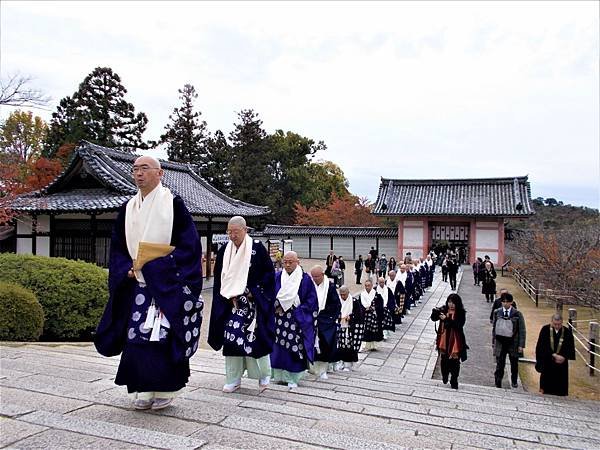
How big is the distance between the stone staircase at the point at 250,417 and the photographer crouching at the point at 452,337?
1.33 metres

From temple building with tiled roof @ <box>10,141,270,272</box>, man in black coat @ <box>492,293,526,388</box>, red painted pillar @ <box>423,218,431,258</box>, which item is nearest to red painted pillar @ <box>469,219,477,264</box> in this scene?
red painted pillar @ <box>423,218,431,258</box>

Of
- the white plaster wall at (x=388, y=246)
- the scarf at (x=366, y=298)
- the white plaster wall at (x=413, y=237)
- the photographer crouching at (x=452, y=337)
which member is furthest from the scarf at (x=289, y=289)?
the white plaster wall at (x=388, y=246)

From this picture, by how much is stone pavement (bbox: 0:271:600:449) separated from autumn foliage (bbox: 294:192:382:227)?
37.7m

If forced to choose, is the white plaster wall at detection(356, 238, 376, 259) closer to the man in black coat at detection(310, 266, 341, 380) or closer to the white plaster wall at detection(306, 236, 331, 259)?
the white plaster wall at detection(306, 236, 331, 259)

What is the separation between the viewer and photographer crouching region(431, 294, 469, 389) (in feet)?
22.4

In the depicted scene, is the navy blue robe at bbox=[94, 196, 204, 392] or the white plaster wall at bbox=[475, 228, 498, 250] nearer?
the navy blue robe at bbox=[94, 196, 204, 392]

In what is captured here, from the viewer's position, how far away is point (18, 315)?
738 centimetres

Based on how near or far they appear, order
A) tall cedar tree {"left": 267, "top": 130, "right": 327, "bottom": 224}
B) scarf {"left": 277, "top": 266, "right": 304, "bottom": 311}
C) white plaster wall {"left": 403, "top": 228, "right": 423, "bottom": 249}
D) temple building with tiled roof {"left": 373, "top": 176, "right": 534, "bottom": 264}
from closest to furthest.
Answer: scarf {"left": 277, "top": 266, "right": 304, "bottom": 311} → temple building with tiled roof {"left": 373, "top": 176, "right": 534, "bottom": 264} → white plaster wall {"left": 403, "top": 228, "right": 423, "bottom": 249} → tall cedar tree {"left": 267, "top": 130, "right": 327, "bottom": 224}

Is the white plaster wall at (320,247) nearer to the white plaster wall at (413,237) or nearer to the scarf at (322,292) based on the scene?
the white plaster wall at (413,237)

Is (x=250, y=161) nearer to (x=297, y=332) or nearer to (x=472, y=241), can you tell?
Answer: (x=472, y=241)

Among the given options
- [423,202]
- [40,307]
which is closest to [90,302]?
[40,307]

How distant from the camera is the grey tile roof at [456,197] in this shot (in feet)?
110

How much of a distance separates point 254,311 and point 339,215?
3925cm

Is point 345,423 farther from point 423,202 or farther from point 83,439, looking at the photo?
point 423,202
